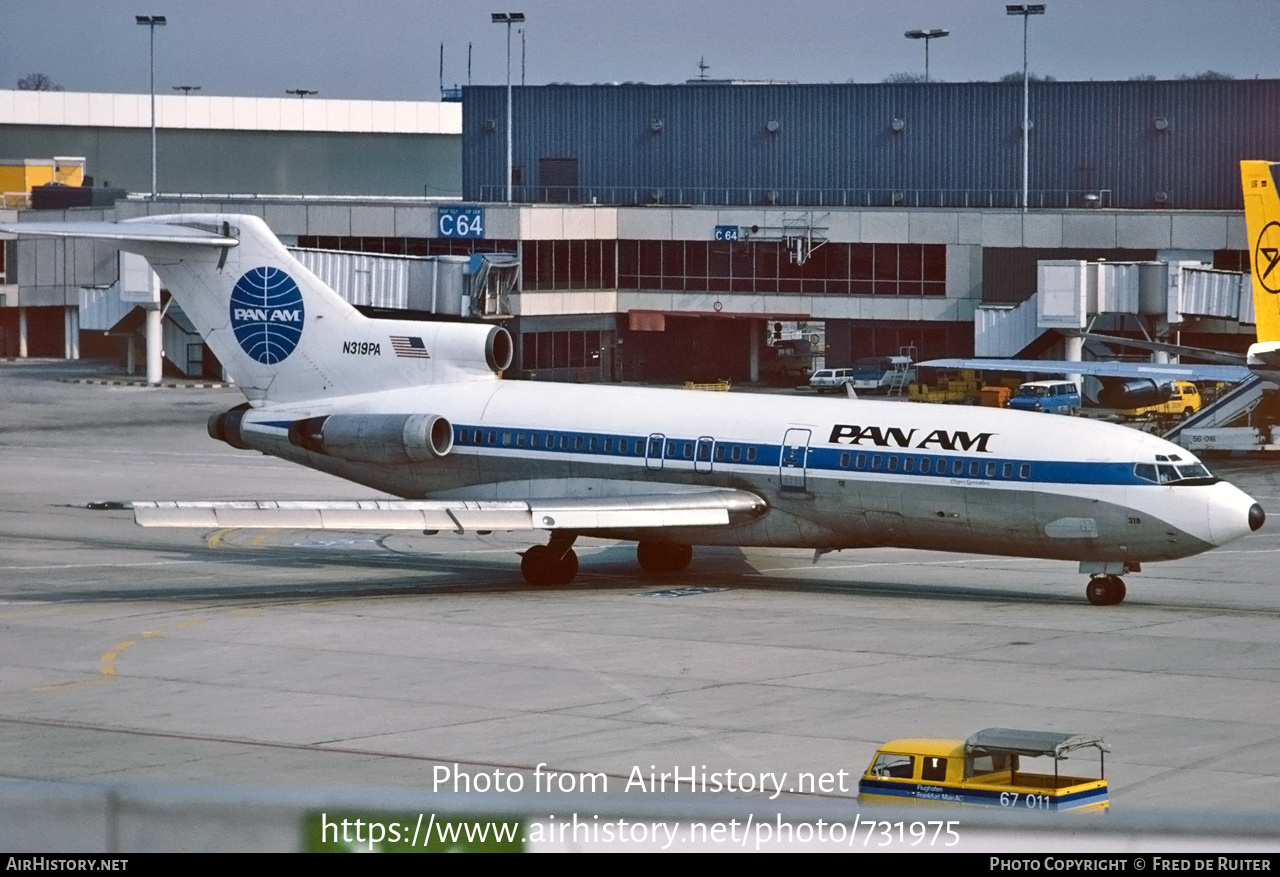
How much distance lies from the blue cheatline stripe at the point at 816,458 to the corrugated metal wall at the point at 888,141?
62.6 meters

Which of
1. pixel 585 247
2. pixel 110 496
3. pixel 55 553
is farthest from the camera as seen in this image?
pixel 585 247

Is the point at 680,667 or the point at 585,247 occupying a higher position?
the point at 585,247

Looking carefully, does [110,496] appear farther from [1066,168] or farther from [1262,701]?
[1066,168]

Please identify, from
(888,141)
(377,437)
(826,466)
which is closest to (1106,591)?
(826,466)

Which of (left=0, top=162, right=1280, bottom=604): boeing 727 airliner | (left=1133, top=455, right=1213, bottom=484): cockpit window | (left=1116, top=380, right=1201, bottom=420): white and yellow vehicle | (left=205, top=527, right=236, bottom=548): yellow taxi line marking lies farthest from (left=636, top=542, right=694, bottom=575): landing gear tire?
(left=1116, top=380, right=1201, bottom=420): white and yellow vehicle

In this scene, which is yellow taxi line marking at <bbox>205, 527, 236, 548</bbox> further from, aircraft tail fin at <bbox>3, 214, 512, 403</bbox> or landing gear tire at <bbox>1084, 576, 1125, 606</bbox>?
landing gear tire at <bbox>1084, 576, 1125, 606</bbox>

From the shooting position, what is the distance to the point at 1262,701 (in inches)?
1000

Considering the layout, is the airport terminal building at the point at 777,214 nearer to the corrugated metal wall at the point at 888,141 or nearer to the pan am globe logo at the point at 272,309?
the corrugated metal wall at the point at 888,141

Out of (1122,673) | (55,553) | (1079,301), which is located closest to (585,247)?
(1079,301)

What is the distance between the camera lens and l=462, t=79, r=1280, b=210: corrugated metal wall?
9300cm

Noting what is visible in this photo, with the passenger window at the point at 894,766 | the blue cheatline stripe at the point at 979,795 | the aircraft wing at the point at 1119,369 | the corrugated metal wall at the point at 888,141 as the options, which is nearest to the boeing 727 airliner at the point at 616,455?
the passenger window at the point at 894,766

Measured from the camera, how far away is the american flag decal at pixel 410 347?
4016cm

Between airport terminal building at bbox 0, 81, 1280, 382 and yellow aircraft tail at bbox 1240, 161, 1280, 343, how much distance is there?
29.9 metres

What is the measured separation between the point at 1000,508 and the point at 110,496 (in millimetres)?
27882
